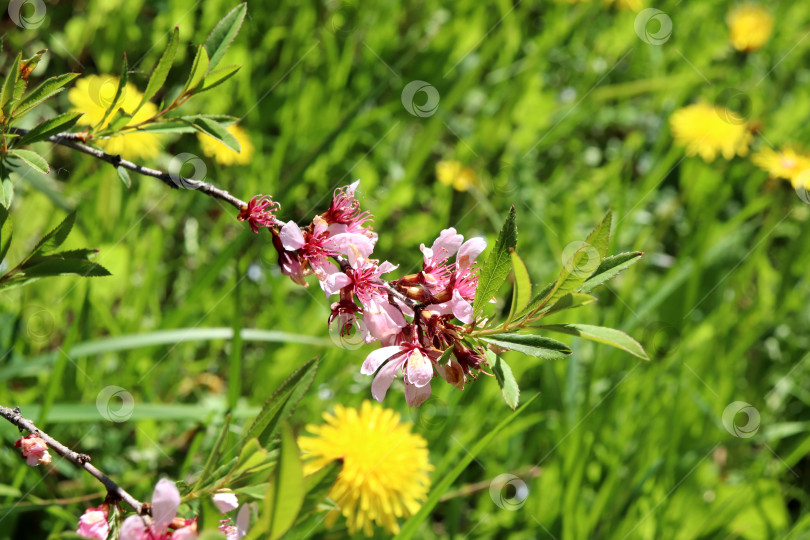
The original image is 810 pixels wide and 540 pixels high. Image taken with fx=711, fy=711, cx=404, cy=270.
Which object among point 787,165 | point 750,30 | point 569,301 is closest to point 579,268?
point 569,301

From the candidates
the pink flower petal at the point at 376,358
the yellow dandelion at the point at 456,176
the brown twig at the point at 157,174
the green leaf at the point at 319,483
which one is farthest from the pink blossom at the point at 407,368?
the yellow dandelion at the point at 456,176

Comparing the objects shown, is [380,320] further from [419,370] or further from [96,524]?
[96,524]

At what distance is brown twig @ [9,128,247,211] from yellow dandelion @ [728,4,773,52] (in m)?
2.63

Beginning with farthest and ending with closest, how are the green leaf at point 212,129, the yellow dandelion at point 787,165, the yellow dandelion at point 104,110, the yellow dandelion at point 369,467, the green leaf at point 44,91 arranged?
the yellow dandelion at point 787,165, the yellow dandelion at point 104,110, the yellow dandelion at point 369,467, the green leaf at point 212,129, the green leaf at point 44,91

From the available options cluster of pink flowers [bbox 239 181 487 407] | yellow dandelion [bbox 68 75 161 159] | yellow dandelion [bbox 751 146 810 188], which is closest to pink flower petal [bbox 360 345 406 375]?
cluster of pink flowers [bbox 239 181 487 407]

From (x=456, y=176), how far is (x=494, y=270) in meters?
1.60

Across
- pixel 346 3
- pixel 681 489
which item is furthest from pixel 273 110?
pixel 681 489

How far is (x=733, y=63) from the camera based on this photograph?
3.02 m

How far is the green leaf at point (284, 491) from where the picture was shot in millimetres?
523

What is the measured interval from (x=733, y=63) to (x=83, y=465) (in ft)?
10.1

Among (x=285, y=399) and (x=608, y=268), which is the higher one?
(x=608, y=268)

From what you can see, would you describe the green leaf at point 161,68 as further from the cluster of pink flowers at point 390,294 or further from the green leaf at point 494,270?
the green leaf at point 494,270

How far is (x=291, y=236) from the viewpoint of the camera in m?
0.72

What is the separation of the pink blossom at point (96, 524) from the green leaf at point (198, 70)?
0.48m
